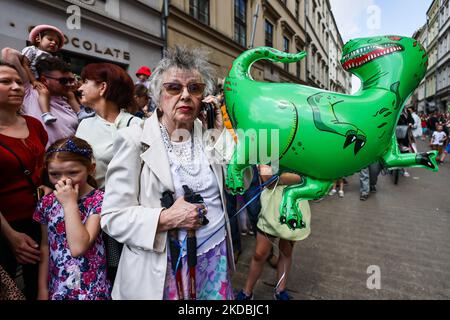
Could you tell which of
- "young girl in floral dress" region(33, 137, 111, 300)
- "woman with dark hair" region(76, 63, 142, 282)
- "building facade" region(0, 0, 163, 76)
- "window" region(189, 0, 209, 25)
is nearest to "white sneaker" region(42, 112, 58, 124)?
"woman with dark hair" region(76, 63, 142, 282)

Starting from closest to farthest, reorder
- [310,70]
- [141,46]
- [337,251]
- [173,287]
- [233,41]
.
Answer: [173,287]
[310,70]
[337,251]
[141,46]
[233,41]

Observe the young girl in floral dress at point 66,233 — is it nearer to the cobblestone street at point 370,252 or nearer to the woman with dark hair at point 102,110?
the woman with dark hair at point 102,110

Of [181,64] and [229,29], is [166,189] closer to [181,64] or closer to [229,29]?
[181,64]

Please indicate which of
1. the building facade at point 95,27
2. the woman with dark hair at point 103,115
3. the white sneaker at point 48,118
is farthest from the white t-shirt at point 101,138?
the building facade at point 95,27

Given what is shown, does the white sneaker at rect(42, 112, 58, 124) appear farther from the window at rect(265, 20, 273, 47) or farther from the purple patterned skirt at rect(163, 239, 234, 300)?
the window at rect(265, 20, 273, 47)

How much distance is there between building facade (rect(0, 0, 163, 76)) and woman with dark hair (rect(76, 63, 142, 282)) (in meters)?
3.23

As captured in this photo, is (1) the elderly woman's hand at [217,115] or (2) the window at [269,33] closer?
(1) the elderly woman's hand at [217,115]

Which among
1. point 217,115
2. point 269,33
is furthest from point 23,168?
point 269,33

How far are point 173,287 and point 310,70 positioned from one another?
1.89 m

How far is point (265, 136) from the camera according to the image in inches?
34.2

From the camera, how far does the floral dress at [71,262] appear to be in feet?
4.04

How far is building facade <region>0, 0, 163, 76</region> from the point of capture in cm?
372

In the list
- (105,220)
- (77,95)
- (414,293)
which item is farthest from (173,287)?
(414,293)
